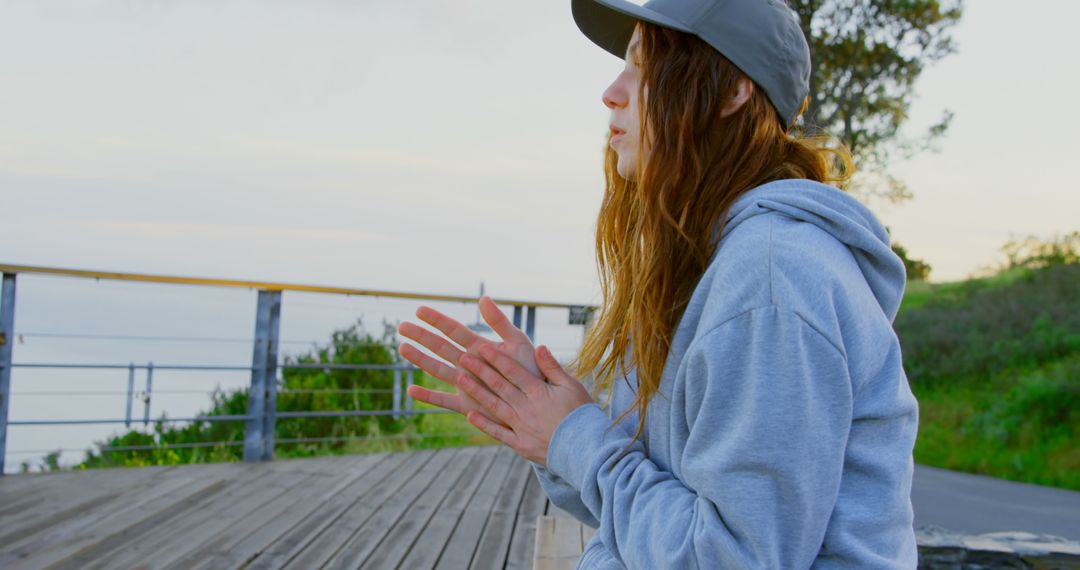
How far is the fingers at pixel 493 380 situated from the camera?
107cm

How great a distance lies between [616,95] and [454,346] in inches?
14.9

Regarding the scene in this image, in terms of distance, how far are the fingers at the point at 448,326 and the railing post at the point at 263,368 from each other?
11.6 ft

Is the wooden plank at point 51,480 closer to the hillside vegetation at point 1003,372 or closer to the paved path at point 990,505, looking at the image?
the paved path at point 990,505

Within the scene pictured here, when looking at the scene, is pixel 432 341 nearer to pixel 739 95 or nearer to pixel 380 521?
pixel 739 95

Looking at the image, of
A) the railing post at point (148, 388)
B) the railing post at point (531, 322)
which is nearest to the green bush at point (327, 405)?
the railing post at point (531, 322)

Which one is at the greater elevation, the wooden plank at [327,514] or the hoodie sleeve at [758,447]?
the hoodie sleeve at [758,447]

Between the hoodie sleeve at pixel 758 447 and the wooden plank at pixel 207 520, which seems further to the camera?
the wooden plank at pixel 207 520

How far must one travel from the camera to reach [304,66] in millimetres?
8172

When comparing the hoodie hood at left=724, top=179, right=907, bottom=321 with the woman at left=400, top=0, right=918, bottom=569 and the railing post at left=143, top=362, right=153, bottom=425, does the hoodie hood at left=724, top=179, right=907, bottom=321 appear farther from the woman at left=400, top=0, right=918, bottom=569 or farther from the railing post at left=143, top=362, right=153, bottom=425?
the railing post at left=143, top=362, right=153, bottom=425

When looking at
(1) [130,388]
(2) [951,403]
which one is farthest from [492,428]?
(2) [951,403]

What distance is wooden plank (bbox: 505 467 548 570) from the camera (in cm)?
298

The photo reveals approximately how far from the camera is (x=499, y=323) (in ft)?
3.59

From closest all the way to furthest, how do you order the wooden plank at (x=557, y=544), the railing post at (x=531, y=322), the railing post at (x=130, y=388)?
the wooden plank at (x=557, y=544), the railing post at (x=130, y=388), the railing post at (x=531, y=322)

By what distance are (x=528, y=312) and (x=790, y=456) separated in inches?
186
